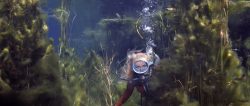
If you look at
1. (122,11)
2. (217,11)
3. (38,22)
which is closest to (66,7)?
(38,22)

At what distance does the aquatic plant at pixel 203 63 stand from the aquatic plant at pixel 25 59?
180cm

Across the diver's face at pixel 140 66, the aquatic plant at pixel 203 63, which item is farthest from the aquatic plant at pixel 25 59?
the aquatic plant at pixel 203 63

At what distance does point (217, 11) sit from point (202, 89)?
3.57 feet

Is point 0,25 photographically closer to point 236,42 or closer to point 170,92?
point 170,92

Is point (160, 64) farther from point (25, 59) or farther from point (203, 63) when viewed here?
point (25, 59)

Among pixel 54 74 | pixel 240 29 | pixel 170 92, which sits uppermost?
pixel 240 29

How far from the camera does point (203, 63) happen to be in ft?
15.3

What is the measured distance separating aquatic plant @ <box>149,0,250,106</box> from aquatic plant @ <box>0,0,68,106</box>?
1.80m

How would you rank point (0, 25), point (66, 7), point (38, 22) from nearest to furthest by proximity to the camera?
point (0, 25)
point (38, 22)
point (66, 7)

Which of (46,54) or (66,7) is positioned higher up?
(66,7)

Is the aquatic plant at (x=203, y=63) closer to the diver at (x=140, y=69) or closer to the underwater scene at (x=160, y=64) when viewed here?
the underwater scene at (x=160, y=64)

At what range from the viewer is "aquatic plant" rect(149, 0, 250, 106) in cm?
439

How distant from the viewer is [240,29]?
26.9ft

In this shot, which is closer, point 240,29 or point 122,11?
point 240,29
